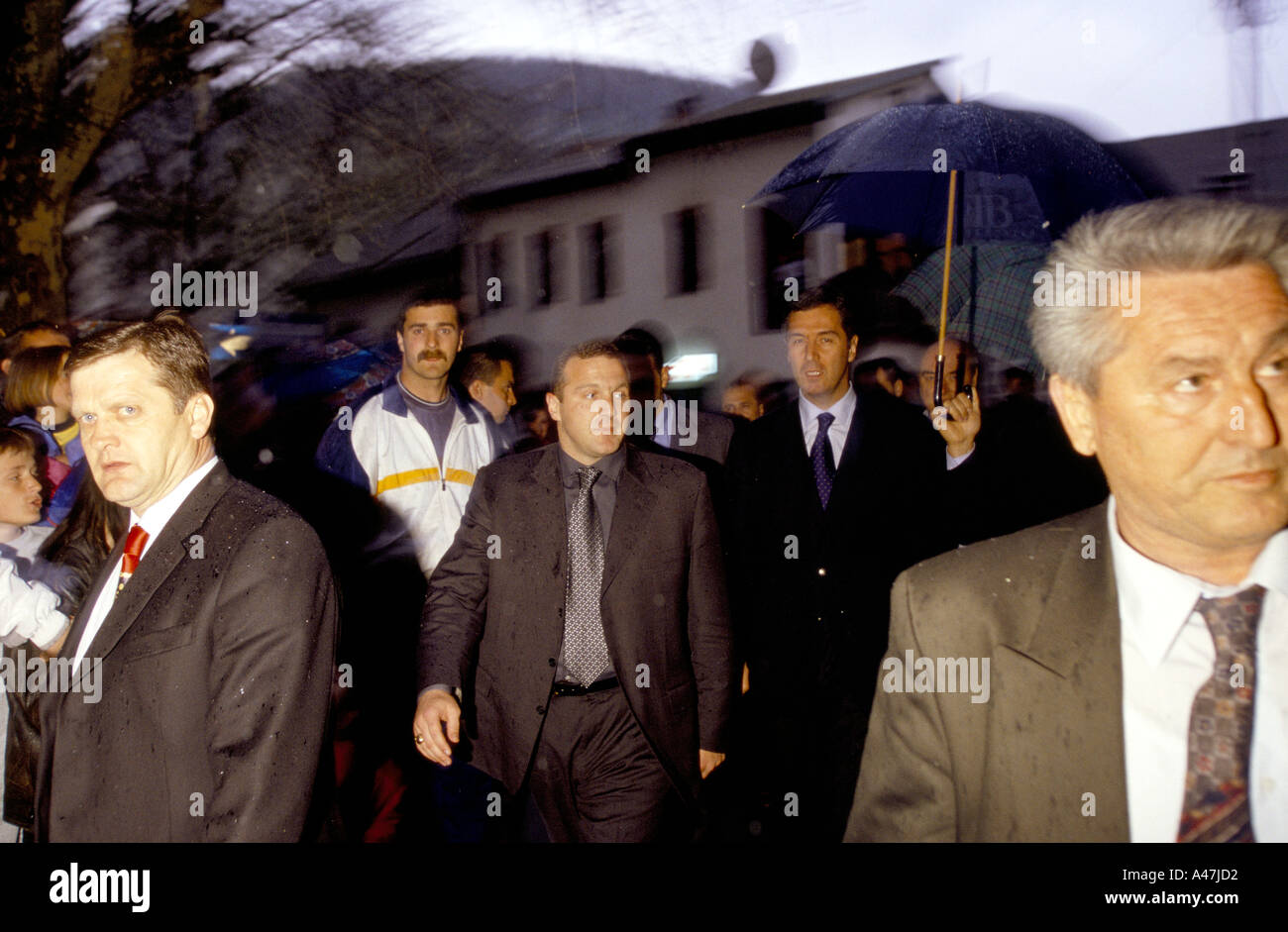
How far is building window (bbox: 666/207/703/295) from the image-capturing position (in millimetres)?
21766

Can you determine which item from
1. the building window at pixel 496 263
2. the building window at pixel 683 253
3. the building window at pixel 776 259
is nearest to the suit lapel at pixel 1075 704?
the building window at pixel 776 259

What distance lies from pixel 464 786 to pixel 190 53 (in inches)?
287

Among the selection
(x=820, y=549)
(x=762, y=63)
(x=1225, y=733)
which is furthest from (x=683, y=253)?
(x=1225, y=733)

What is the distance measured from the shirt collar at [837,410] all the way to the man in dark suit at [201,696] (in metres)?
2.75

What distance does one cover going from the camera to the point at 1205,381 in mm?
1812

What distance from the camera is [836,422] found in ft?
14.8

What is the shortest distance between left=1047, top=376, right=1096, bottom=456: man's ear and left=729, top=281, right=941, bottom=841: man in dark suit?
2264 millimetres

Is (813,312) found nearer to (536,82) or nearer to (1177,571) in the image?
(1177,571)

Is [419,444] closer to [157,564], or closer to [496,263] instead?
[157,564]

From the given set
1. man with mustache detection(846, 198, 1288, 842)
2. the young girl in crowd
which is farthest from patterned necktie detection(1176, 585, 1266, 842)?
the young girl in crowd

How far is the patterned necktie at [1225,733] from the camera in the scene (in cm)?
178

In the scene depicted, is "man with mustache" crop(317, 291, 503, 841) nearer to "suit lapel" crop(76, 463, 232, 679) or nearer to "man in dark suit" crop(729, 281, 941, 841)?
"man in dark suit" crop(729, 281, 941, 841)

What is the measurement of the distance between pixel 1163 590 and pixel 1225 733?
0.30 metres

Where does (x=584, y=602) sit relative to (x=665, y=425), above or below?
below
